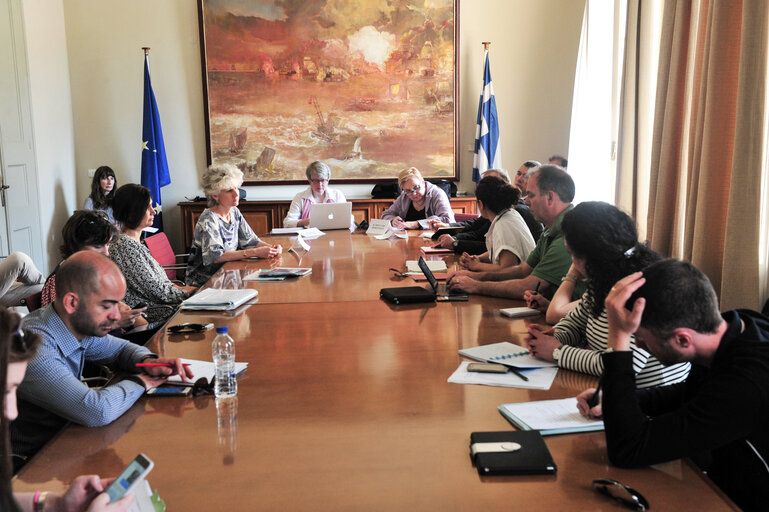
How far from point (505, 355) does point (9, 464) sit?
5.49 feet

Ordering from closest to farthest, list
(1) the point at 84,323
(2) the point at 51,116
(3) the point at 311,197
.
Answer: (1) the point at 84,323
(3) the point at 311,197
(2) the point at 51,116

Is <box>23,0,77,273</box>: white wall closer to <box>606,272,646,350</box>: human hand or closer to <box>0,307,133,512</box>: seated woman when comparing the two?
<box>0,307,133,512</box>: seated woman

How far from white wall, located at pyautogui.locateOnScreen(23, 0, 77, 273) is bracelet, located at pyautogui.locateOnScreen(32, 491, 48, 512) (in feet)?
20.4

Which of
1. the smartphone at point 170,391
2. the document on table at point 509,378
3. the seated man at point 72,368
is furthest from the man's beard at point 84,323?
the document on table at point 509,378

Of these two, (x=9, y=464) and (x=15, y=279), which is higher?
(x=9, y=464)

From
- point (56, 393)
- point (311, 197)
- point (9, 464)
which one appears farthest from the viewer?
point (311, 197)

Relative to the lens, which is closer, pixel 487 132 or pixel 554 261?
pixel 554 261

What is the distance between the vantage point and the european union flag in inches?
298

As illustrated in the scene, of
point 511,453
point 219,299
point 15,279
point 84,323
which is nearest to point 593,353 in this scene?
point 511,453

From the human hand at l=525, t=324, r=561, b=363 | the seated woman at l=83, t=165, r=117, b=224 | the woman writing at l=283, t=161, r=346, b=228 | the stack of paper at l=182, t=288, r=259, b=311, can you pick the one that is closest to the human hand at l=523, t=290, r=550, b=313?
the human hand at l=525, t=324, r=561, b=363

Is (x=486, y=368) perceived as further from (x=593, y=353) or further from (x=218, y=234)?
(x=218, y=234)

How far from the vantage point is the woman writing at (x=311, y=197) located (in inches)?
257

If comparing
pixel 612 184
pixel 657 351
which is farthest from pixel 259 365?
pixel 612 184

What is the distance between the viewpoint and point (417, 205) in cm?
642
